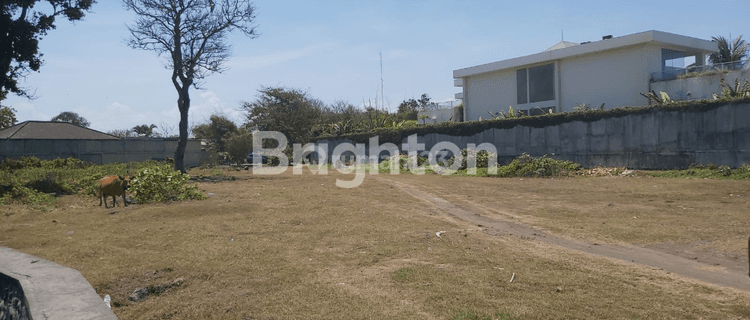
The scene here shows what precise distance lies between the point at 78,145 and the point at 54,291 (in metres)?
26.1

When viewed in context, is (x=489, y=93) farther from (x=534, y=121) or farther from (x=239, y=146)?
(x=239, y=146)

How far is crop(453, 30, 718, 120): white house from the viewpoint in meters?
26.7

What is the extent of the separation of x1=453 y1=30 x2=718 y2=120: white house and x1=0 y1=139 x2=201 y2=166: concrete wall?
811 inches

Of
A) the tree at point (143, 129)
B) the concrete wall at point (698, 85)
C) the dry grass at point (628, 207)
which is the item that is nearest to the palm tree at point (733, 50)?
the concrete wall at point (698, 85)

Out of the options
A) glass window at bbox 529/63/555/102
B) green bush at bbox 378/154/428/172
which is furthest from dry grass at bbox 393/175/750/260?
glass window at bbox 529/63/555/102

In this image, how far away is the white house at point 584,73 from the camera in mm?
26656

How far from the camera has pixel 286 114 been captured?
4372 centimetres

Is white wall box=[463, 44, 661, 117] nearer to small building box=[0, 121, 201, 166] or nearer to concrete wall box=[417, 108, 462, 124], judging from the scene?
concrete wall box=[417, 108, 462, 124]

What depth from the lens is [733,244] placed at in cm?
683

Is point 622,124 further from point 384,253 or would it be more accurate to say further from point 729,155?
point 384,253

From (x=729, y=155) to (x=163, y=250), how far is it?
17.5 metres

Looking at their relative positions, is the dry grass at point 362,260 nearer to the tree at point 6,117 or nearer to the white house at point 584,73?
the white house at point 584,73

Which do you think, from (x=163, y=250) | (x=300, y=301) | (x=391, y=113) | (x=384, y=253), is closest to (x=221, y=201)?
(x=163, y=250)

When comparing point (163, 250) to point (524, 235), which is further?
point (524, 235)
